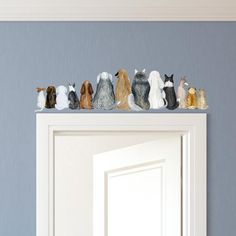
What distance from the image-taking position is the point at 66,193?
330cm

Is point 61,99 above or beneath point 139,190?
above

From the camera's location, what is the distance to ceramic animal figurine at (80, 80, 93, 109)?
2332 millimetres

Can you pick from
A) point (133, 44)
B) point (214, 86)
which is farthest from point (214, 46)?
point (133, 44)

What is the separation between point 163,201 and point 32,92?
0.74 m

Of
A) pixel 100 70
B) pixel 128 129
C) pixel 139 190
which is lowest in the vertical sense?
pixel 139 190

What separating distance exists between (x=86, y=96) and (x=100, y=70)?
113mm

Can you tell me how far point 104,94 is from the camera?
2336 millimetres

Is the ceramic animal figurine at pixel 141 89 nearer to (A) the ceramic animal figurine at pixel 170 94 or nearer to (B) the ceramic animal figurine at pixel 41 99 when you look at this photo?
(A) the ceramic animal figurine at pixel 170 94

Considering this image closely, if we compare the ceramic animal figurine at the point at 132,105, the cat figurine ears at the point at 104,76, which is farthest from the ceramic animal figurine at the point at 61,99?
the ceramic animal figurine at the point at 132,105

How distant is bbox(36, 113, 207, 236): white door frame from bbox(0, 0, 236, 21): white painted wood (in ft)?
1.22

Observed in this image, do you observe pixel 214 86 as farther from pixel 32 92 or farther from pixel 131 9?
pixel 32 92

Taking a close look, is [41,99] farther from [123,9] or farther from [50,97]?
[123,9]

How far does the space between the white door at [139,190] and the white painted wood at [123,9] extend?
0.47m

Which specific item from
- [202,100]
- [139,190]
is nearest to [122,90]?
[202,100]
